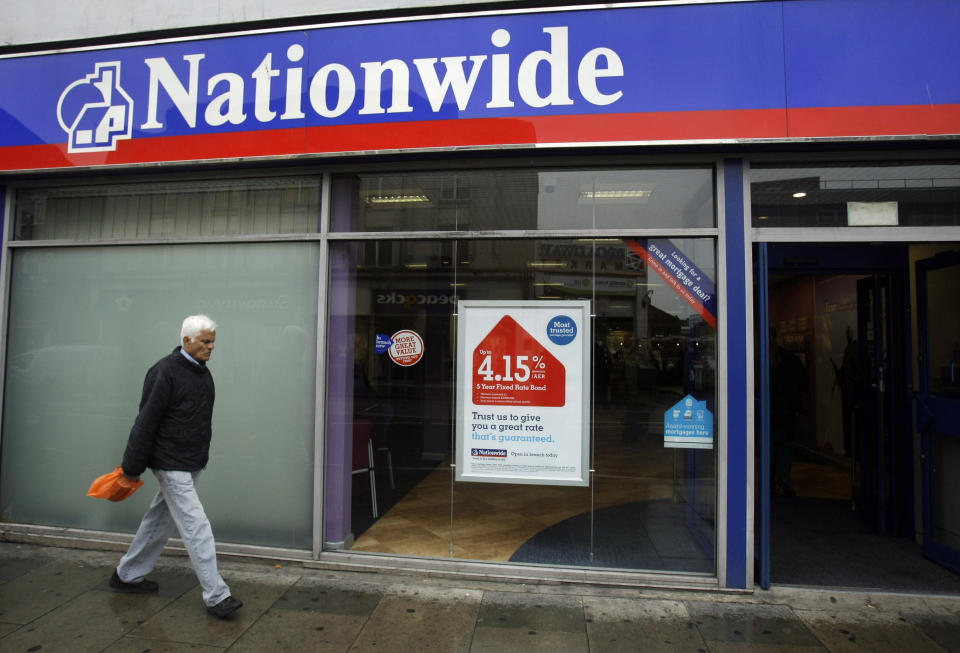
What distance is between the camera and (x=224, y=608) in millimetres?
3582

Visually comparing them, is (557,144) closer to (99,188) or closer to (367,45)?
(367,45)

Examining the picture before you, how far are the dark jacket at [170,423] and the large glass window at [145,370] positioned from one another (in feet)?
3.51

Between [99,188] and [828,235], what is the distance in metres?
6.23

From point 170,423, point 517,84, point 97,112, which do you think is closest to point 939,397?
point 517,84

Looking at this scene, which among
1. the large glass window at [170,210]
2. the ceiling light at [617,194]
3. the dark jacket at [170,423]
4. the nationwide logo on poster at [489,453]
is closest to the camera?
the dark jacket at [170,423]

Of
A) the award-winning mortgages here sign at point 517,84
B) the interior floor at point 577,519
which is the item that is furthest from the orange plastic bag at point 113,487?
the award-winning mortgages here sign at point 517,84

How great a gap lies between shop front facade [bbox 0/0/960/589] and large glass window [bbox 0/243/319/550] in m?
0.03

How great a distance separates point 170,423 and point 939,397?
5867 mm

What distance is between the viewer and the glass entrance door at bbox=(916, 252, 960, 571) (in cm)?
453

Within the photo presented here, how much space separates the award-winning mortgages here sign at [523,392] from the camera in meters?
4.43

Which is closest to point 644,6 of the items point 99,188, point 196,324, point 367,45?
point 367,45

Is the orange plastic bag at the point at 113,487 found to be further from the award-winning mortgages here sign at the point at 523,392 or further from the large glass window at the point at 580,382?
the award-winning mortgages here sign at the point at 523,392

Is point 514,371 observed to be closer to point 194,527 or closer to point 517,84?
point 517,84

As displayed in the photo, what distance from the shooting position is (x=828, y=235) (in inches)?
162
